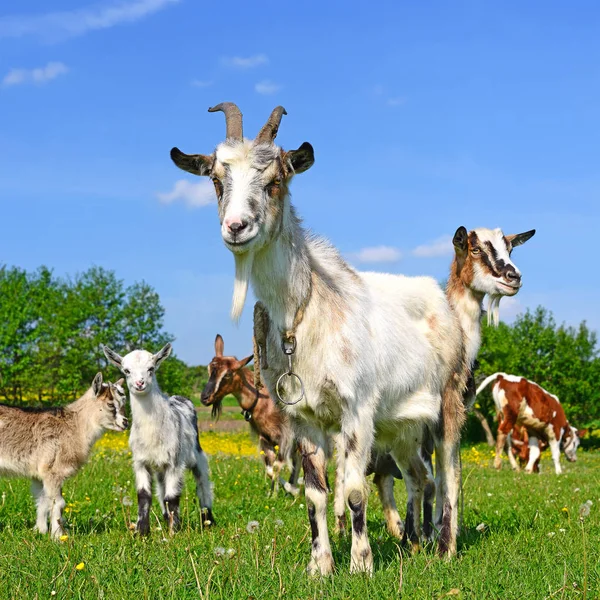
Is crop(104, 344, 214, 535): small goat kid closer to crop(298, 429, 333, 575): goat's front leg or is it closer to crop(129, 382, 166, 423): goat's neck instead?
crop(129, 382, 166, 423): goat's neck

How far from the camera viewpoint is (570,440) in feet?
74.3

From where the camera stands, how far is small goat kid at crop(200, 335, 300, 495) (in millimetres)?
12070

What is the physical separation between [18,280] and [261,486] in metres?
39.7

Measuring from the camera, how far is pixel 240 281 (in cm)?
492

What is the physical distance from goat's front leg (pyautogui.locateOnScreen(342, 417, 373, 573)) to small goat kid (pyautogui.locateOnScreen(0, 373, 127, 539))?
3840 millimetres

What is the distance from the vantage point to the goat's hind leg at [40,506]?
762 centimetres

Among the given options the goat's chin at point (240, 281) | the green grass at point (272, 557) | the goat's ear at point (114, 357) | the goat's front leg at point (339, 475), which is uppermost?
the goat's chin at point (240, 281)

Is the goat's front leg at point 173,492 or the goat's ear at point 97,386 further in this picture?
the goat's ear at point 97,386

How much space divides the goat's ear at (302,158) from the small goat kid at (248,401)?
7394mm

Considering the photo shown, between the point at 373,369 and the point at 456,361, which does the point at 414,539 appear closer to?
the point at 456,361

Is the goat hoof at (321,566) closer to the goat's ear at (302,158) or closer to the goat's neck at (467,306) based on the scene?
the goat's ear at (302,158)

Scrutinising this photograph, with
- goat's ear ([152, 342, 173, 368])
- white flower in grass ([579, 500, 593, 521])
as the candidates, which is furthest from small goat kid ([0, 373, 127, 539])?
white flower in grass ([579, 500, 593, 521])

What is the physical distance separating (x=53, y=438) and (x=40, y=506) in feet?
2.84

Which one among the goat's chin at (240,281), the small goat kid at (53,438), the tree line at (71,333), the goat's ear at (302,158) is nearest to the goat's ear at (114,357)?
the small goat kid at (53,438)
